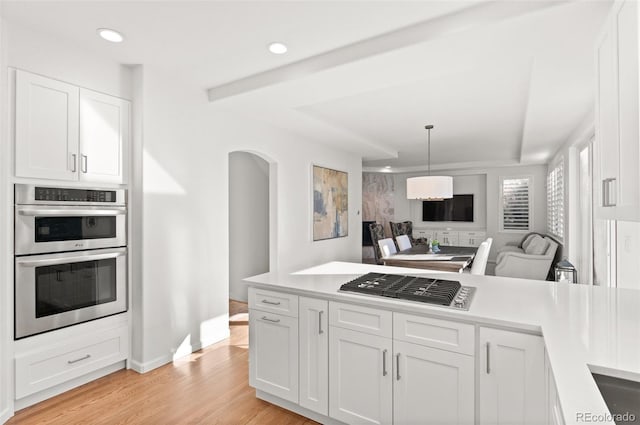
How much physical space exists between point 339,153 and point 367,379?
4.39m

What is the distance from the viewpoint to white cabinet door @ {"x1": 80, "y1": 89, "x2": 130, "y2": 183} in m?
2.58

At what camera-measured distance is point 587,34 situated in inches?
79.3

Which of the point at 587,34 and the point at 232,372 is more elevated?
the point at 587,34

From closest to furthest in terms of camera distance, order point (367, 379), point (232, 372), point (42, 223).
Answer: point (367, 379) → point (42, 223) → point (232, 372)

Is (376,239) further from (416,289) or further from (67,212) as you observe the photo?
(67,212)

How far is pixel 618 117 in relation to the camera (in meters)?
1.41

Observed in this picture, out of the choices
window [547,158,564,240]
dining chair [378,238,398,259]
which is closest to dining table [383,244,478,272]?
dining chair [378,238,398,259]

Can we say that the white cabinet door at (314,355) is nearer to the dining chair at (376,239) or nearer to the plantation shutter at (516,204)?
the dining chair at (376,239)

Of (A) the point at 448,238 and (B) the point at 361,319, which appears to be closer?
(B) the point at 361,319

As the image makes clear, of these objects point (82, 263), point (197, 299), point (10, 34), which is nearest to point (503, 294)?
point (197, 299)

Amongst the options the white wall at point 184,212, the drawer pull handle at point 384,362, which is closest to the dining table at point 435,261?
the white wall at point 184,212

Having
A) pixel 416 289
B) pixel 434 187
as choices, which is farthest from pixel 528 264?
pixel 416 289

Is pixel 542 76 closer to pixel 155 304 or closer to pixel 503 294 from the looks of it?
pixel 503 294

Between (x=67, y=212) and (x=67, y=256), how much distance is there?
31 centimetres
